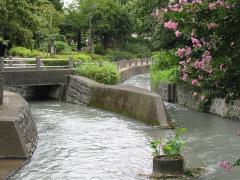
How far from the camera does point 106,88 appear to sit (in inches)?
1063

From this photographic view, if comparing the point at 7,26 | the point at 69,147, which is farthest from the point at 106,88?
the point at 69,147

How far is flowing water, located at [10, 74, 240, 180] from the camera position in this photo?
529 inches

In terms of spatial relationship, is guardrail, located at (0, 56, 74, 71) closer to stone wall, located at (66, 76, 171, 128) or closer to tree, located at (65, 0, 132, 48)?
stone wall, located at (66, 76, 171, 128)

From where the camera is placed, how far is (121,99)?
2528 centimetres

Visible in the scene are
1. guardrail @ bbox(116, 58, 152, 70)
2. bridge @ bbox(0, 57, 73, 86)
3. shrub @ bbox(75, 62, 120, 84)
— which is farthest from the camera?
guardrail @ bbox(116, 58, 152, 70)

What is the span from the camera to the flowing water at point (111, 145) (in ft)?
44.1

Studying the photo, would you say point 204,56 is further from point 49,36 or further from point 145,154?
point 49,36

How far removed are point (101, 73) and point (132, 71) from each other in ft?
72.8

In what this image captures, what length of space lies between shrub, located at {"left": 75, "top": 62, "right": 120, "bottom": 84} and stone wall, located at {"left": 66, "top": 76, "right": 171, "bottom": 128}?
111cm

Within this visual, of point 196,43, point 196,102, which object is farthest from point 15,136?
point 196,102

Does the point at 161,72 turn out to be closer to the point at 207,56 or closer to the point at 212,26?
the point at 207,56

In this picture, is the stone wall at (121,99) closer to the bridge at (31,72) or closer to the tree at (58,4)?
the bridge at (31,72)

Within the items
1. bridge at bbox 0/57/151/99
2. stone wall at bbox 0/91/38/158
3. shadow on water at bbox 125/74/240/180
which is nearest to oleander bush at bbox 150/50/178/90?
bridge at bbox 0/57/151/99

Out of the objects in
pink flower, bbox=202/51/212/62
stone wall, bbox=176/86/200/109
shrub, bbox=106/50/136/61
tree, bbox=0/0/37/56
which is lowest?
stone wall, bbox=176/86/200/109
